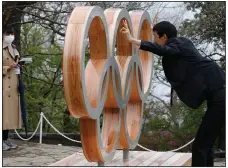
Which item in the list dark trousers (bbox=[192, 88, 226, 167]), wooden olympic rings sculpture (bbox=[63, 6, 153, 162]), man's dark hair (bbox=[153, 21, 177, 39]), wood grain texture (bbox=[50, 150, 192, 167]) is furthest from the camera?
wood grain texture (bbox=[50, 150, 192, 167])

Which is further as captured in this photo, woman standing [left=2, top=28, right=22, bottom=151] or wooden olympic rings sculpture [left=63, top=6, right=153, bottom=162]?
woman standing [left=2, top=28, right=22, bottom=151]

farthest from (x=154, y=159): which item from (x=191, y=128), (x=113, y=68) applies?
(x=191, y=128)

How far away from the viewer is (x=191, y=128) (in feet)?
33.6

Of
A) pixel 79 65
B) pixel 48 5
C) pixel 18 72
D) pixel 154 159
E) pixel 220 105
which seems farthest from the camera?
pixel 48 5

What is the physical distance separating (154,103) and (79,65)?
30.8 feet

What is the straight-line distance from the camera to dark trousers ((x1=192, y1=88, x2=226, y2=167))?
4043mm

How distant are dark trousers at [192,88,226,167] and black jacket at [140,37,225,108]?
0.27ft

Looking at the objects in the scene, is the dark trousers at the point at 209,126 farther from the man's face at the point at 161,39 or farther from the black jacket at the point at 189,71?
the man's face at the point at 161,39

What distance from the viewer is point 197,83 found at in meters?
4.09

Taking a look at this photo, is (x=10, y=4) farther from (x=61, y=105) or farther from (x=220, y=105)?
(x=220, y=105)

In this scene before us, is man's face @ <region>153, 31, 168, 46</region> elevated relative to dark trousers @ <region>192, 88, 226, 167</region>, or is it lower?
elevated

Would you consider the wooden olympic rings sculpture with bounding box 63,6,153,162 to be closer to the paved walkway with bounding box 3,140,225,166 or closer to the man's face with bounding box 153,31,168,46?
the man's face with bounding box 153,31,168,46

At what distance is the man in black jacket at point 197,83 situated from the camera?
4062mm

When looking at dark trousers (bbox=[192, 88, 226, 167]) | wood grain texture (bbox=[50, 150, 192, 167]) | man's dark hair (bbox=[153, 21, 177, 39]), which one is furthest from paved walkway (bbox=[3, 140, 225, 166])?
man's dark hair (bbox=[153, 21, 177, 39])
